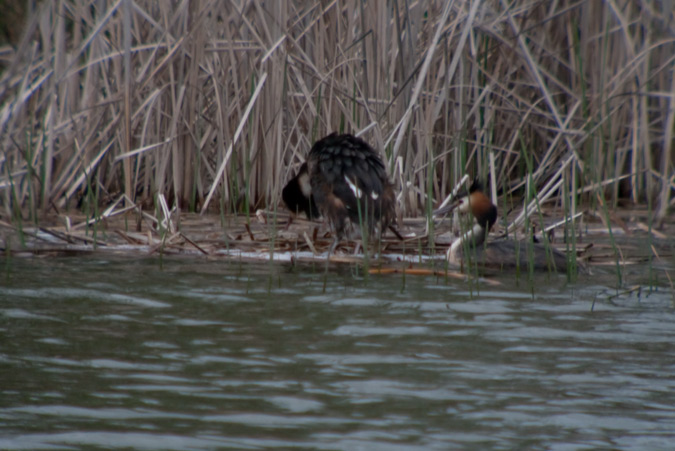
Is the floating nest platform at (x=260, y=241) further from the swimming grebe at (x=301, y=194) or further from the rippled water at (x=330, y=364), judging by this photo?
the rippled water at (x=330, y=364)

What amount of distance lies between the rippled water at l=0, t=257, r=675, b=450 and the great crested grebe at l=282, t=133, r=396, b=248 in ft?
3.56

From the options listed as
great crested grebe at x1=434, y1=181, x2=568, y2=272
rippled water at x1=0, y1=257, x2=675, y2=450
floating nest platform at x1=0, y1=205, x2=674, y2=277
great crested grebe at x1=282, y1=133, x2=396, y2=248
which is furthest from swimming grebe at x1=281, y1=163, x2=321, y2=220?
rippled water at x1=0, y1=257, x2=675, y2=450

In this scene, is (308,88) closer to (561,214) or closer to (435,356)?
(561,214)

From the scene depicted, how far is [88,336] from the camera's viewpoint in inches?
134

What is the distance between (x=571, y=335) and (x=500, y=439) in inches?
46.6

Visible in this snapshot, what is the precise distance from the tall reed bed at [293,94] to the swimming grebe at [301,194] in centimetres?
16

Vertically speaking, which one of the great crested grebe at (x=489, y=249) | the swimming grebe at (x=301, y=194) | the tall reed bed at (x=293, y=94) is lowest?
the great crested grebe at (x=489, y=249)


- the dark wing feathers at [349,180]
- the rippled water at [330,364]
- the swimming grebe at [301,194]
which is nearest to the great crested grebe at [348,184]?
the dark wing feathers at [349,180]

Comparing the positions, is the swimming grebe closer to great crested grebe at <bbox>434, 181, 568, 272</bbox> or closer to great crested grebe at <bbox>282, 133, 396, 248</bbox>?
great crested grebe at <bbox>282, 133, 396, 248</bbox>

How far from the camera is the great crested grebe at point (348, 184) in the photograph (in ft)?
18.6

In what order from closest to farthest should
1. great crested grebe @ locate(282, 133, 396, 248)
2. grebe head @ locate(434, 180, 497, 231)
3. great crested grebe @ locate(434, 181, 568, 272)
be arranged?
1. great crested grebe @ locate(434, 181, 568, 272)
2. great crested grebe @ locate(282, 133, 396, 248)
3. grebe head @ locate(434, 180, 497, 231)

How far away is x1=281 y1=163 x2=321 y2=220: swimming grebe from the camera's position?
6.38 metres

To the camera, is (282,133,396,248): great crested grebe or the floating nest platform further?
(282,133,396,248): great crested grebe

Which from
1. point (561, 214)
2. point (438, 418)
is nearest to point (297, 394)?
point (438, 418)
